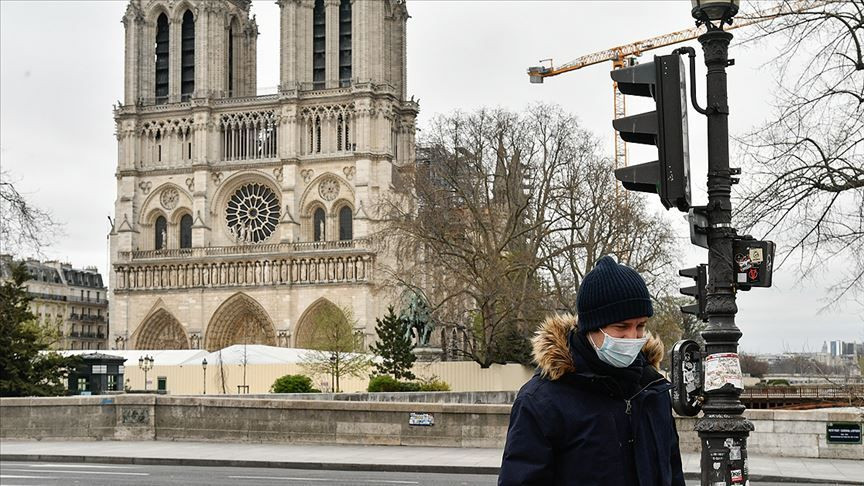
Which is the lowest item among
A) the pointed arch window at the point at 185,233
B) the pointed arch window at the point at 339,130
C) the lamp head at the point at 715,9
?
the lamp head at the point at 715,9

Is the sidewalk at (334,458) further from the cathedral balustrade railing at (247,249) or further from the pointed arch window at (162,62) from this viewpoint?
the pointed arch window at (162,62)

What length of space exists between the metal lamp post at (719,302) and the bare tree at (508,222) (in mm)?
32019

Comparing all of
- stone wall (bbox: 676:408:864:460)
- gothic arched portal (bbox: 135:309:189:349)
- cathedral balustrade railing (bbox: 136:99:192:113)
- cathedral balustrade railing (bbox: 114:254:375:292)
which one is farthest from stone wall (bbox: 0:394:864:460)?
cathedral balustrade railing (bbox: 136:99:192:113)

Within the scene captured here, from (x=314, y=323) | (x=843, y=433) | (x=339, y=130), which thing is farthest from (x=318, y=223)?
(x=843, y=433)

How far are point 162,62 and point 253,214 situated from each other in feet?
41.2

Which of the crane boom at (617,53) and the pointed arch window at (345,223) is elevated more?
the crane boom at (617,53)

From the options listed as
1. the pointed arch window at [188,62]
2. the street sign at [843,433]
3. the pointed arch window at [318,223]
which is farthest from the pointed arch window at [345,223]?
the street sign at [843,433]

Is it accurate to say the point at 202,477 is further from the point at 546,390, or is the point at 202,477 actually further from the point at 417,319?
the point at 417,319

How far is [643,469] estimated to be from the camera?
4.05 metres

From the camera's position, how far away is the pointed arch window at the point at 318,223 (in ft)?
245

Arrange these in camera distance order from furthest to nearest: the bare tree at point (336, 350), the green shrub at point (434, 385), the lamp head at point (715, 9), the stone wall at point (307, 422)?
the bare tree at point (336, 350)
the green shrub at point (434, 385)
the stone wall at point (307, 422)
the lamp head at point (715, 9)

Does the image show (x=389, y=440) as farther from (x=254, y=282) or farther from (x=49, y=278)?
(x=49, y=278)

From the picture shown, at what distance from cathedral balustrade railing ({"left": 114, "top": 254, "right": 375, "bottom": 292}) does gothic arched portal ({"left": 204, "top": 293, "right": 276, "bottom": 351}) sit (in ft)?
4.27

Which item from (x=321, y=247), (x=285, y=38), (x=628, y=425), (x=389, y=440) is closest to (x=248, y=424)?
(x=389, y=440)
